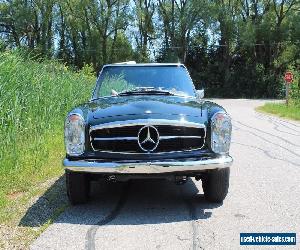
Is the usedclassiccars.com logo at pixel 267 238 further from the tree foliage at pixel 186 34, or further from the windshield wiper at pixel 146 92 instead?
the tree foliage at pixel 186 34

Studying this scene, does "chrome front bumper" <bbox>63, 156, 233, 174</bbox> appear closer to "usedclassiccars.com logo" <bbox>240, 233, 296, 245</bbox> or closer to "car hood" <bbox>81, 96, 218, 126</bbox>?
"car hood" <bbox>81, 96, 218, 126</bbox>

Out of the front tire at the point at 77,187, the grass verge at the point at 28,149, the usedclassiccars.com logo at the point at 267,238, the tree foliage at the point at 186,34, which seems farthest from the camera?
the tree foliage at the point at 186,34

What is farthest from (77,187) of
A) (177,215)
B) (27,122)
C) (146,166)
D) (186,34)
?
(186,34)

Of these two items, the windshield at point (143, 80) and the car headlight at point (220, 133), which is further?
the windshield at point (143, 80)

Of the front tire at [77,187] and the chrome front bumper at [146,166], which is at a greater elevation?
the chrome front bumper at [146,166]

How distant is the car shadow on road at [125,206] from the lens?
4.51 meters

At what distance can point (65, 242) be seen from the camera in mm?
3883

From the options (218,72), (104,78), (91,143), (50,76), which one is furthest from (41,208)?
(218,72)

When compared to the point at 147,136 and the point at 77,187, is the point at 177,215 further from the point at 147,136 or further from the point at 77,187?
the point at 77,187

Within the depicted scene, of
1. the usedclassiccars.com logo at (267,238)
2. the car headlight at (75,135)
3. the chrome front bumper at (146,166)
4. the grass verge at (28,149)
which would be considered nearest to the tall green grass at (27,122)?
the grass verge at (28,149)

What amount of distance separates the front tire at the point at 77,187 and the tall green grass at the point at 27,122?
0.68 m

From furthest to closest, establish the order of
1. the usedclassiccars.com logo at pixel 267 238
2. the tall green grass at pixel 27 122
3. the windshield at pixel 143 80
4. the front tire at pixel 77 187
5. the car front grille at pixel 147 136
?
the windshield at pixel 143 80 < the tall green grass at pixel 27 122 < the front tire at pixel 77 187 < the car front grille at pixel 147 136 < the usedclassiccars.com logo at pixel 267 238

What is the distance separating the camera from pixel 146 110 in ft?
15.5

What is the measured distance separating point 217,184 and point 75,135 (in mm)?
1584
